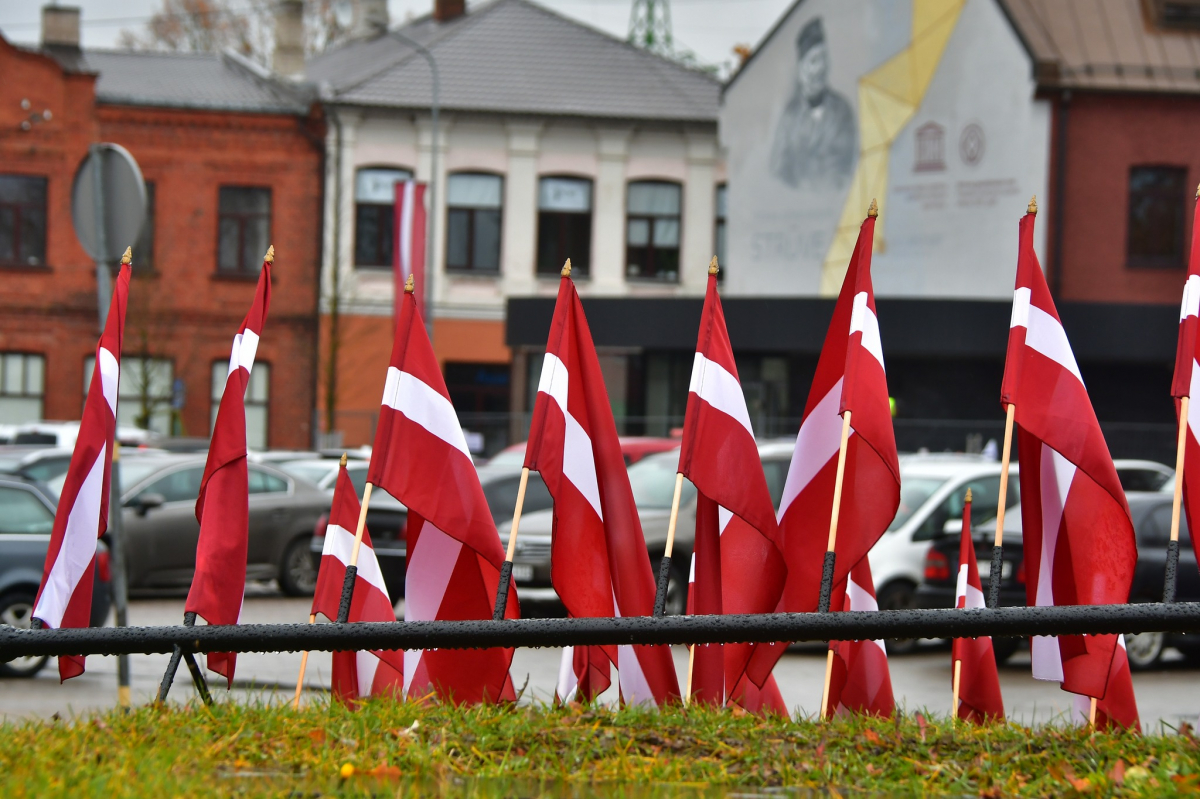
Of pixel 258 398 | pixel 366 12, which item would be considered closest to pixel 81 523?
pixel 258 398

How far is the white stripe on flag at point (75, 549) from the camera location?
482 centimetres

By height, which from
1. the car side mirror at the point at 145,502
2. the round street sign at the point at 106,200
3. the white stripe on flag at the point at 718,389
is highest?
the round street sign at the point at 106,200

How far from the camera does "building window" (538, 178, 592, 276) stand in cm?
3634

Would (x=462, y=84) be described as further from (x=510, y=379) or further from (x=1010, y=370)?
(x=1010, y=370)

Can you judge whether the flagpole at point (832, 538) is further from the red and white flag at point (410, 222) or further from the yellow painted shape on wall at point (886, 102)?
the yellow painted shape on wall at point (886, 102)

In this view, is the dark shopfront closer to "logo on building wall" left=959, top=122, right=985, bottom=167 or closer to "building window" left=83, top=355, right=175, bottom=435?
"logo on building wall" left=959, top=122, right=985, bottom=167

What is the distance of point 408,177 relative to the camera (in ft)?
117

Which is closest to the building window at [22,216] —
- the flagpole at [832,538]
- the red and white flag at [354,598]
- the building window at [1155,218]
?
the building window at [1155,218]

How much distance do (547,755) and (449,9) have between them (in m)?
39.4

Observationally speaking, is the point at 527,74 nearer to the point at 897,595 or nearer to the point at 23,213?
the point at 23,213

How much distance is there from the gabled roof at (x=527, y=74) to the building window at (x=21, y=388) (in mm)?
10070

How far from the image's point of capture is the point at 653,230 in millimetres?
36750

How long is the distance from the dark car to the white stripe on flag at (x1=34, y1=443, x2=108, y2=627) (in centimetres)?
837

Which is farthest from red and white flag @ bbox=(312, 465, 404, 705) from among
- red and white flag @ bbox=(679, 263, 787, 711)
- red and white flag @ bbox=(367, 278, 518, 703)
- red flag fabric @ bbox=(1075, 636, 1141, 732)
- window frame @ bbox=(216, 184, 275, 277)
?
window frame @ bbox=(216, 184, 275, 277)
